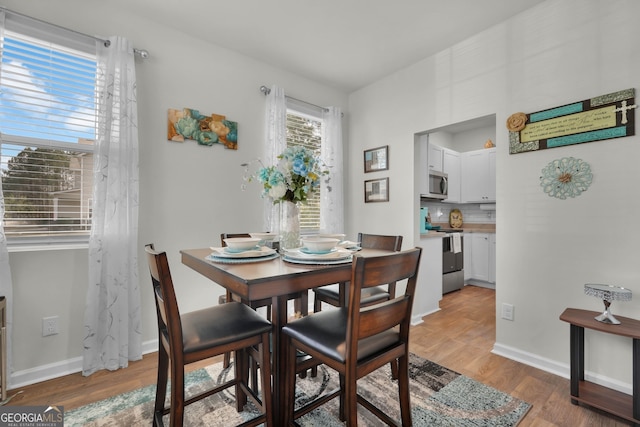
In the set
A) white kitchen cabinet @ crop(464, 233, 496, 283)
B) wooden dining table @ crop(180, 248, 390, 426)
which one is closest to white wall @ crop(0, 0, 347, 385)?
wooden dining table @ crop(180, 248, 390, 426)

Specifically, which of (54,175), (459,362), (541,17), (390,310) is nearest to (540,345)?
(459,362)

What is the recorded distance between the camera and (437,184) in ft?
13.6

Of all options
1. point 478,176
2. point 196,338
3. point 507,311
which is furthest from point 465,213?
point 196,338

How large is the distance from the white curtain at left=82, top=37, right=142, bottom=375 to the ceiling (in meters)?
Answer: 0.66

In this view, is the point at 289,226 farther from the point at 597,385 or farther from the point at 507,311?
the point at 597,385

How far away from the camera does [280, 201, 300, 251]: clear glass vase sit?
67.2 inches

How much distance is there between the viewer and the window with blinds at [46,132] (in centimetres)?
196

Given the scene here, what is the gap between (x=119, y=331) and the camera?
221 cm

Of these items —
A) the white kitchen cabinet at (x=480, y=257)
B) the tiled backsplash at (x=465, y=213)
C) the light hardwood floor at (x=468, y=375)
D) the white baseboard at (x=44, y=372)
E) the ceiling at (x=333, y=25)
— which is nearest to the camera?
the light hardwood floor at (x=468, y=375)

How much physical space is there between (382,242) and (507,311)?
129cm

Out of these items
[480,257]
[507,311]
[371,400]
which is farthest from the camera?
[480,257]

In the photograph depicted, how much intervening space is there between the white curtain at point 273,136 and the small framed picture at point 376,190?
3.90 ft

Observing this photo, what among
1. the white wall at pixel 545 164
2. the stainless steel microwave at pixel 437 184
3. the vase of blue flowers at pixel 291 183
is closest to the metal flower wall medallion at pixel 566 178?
the white wall at pixel 545 164

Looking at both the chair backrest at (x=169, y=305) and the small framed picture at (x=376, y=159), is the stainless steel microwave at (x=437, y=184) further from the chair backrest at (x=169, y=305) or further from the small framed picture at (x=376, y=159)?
the chair backrest at (x=169, y=305)
